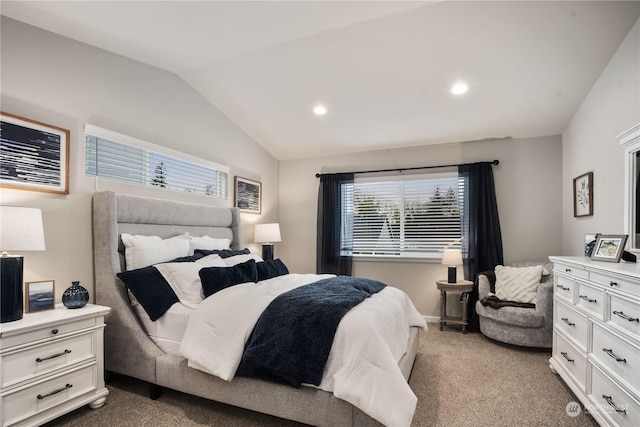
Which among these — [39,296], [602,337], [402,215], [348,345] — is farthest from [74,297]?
[402,215]

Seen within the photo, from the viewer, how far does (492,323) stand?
3688 mm

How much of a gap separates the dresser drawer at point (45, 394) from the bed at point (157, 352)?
32 centimetres

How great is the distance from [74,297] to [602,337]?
3445mm

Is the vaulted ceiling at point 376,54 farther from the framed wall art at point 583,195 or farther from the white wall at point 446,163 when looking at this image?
the framed wall art at point 583,195

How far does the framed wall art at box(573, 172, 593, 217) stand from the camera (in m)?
3.24

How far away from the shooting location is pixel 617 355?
6.25 feet

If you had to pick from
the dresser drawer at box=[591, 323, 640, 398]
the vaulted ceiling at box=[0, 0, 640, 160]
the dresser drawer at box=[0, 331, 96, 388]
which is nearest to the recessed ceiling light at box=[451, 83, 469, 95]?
the vaulted ceiling at box=[0, 0, 640, 160]

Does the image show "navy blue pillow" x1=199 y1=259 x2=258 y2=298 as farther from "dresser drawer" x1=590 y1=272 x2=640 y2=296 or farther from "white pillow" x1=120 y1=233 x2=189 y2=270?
"dresser drawer" x1=590 y1=272 x2=640 y2=296

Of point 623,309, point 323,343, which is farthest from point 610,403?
point 323,343

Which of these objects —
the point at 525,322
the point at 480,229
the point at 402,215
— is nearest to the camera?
the point at 525,322

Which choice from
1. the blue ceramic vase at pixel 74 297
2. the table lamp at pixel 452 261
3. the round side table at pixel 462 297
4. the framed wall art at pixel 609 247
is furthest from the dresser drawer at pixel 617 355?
the blue ceramic vase at pixel 74 297

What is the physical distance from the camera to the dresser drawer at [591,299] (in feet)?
6.96

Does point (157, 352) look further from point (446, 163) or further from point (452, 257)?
point (446, 163)

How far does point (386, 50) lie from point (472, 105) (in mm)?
1299
